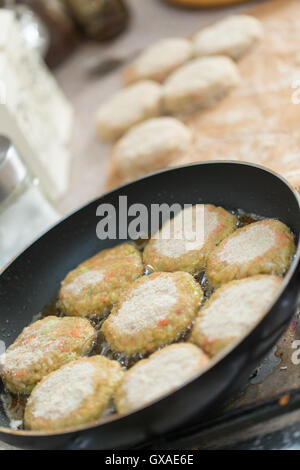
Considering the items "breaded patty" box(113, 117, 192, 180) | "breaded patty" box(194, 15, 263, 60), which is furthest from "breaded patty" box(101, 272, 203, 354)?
"breaded patty" box(194, 15, 263, 60)

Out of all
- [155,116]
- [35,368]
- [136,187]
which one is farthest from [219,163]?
[155,116]

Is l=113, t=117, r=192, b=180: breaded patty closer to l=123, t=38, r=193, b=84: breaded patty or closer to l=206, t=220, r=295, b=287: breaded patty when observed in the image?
l=123, t=38, r=193, b=84: breaded patty

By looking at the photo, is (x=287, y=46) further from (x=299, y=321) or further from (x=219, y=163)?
(x=299, y=321)

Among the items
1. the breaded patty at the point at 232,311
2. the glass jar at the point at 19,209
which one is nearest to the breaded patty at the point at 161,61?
the glass jar at the point at 19,209

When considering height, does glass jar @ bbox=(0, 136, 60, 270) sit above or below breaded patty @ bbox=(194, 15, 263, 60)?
above

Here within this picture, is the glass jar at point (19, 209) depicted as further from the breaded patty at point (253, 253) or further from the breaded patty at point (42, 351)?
the breaded patty at point (253, 253)

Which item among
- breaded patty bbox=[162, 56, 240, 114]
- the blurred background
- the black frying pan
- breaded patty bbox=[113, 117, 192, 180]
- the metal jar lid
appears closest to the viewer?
the black frying pan

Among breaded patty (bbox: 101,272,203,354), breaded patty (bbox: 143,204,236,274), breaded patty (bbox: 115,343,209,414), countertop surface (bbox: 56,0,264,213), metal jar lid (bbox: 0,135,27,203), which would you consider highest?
metal jar lid (bbox: 0,135,27,203)
